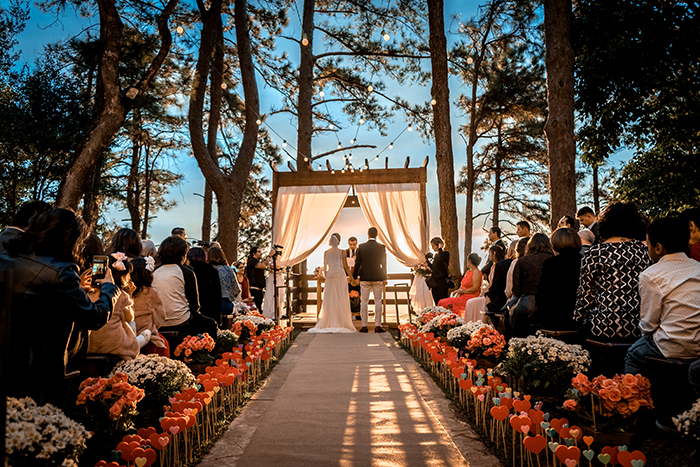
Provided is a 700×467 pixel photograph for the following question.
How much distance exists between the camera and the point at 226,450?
2.83m

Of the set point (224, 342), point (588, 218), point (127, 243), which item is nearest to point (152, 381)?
point (127, 243)

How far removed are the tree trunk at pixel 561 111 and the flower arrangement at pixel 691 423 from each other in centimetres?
534

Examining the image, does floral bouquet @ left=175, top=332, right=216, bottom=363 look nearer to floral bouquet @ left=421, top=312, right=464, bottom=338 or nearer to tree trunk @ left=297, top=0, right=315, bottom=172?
floral bouquet @ left=421, top=312, right=464, bottom=338

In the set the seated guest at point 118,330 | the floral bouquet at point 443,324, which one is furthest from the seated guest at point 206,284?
the floral bouquet at point 443,324

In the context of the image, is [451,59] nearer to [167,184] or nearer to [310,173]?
[310,173]

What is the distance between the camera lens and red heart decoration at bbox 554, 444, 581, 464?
1975 millimetres

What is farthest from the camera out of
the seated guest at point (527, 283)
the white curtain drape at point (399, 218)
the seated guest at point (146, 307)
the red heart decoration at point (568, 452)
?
the white curtain drape at point (399, 218)

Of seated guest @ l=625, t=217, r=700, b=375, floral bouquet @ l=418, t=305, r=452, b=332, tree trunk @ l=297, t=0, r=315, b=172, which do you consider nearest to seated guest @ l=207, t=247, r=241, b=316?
floral bouquet @ l=418, t=305, r=452, b=332

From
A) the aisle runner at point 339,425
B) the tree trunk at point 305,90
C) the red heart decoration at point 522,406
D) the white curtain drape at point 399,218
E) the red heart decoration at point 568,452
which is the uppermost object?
the tree trunk at point 305,90

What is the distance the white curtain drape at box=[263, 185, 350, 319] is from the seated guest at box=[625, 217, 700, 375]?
7.24 m

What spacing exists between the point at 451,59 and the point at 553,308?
9.68 metres

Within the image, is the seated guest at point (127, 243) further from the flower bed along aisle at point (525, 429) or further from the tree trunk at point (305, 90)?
the tree trunk at point (305, 90)

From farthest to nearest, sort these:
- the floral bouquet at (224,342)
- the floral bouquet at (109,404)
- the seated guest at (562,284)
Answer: the floral bouquet at (224,342) → the seated guest at (562,284) → the floral bouquet at (109,404)

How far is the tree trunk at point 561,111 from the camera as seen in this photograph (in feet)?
23.0
